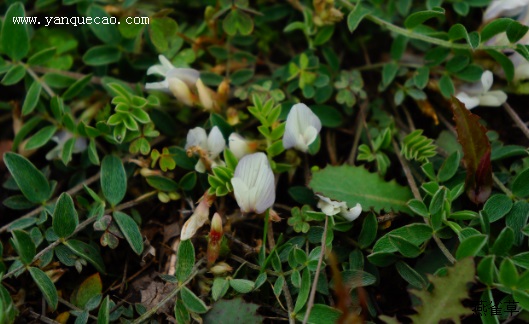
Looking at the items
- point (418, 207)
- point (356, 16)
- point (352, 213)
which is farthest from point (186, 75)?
point (418, 207)

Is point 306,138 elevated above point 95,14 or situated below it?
below

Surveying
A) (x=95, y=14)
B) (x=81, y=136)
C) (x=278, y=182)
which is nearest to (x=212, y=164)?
(x=278, y=182)

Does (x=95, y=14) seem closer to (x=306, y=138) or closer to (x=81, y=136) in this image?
(x=81, y=136)

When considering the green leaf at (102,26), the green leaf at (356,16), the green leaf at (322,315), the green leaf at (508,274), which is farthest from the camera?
the green leaf at (102,26)

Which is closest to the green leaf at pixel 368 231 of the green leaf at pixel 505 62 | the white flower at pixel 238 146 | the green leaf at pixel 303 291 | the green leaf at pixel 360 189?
the green leaf at pixel 360 189

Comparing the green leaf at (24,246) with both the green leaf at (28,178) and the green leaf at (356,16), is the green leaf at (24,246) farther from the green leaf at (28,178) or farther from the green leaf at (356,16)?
the green leaf at (356,16)

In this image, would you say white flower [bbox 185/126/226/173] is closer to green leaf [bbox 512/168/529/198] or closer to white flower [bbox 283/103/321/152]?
white flower [bbox 283/103/321/152]

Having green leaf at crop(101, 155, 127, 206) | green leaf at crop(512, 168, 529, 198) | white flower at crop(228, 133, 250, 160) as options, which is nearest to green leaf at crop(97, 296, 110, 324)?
green leaf at crop(101, 155, 127, 206)
